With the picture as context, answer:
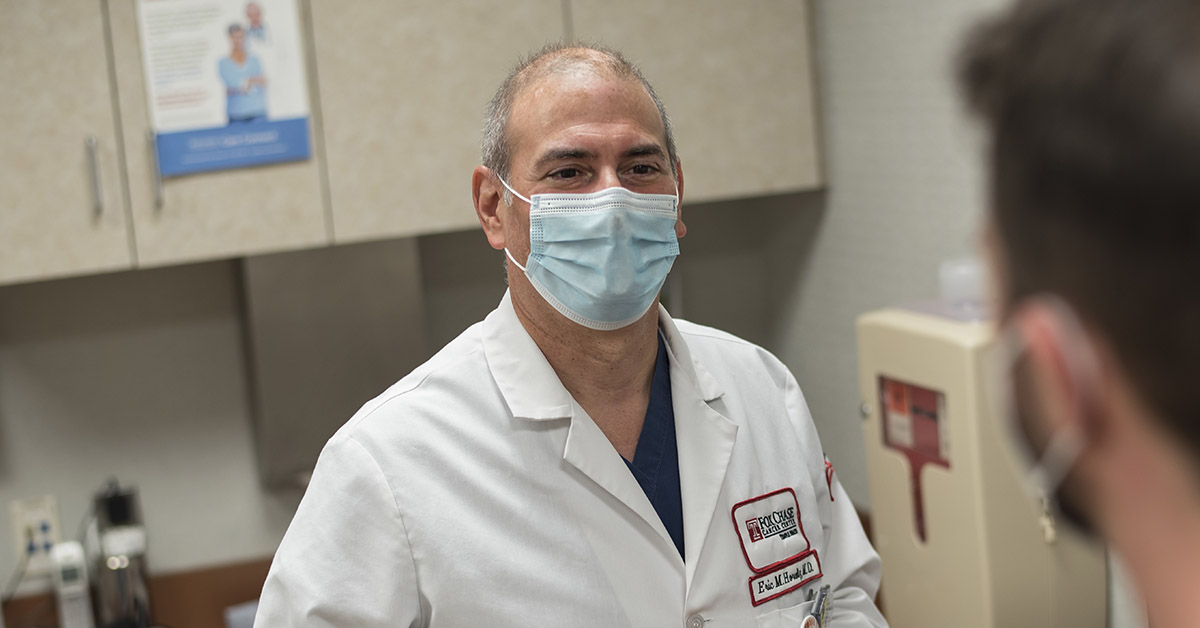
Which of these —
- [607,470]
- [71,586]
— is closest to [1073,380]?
[607,470]

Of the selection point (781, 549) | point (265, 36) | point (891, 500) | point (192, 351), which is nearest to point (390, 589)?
point (781, 549)

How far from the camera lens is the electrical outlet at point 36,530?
95.3 inches

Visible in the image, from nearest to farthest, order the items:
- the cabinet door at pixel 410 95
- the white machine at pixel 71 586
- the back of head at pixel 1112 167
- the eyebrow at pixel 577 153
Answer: the back of head at pixel 1112 167, the eyebrow at pixel 577 153, the cabinet door at pixel 410 95, the white machine at pixel 71 586

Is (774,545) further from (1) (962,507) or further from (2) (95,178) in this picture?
(2) (95,178)

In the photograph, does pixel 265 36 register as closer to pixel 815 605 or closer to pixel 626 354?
pixel 626 354

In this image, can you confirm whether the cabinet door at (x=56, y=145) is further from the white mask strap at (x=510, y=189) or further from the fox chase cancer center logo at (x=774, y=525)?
the fox chase cancer center logo at (x=774, y=525)

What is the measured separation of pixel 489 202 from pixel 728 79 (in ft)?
4.03

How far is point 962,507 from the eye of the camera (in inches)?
72.6

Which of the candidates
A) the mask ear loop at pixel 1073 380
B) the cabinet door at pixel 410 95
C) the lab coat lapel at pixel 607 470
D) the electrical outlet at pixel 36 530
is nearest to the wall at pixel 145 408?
the electrical outlet at pixel 36 530

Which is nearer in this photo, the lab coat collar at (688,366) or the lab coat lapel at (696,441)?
the lab coat lapel at (696,441)

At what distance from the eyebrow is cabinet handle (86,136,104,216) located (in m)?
1.21

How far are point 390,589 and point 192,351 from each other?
156 centimetres

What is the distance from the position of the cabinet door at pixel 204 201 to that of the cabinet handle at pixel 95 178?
55 mm

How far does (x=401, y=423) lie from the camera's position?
4.03ft
